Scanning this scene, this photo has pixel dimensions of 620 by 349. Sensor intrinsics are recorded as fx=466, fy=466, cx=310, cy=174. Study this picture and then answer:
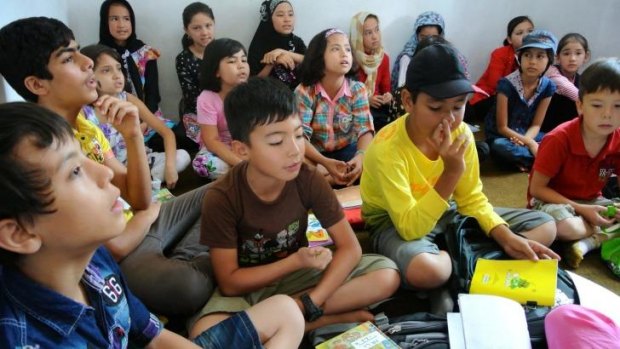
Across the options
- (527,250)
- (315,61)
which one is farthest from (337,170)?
(527,250)

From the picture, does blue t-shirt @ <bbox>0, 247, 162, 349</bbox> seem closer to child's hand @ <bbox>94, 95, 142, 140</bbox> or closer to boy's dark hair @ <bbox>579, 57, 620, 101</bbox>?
child's hand @ <bbox>94, 95, 142, 140</bbox>

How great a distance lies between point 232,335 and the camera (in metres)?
1.02

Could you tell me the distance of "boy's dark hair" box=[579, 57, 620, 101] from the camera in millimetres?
1516

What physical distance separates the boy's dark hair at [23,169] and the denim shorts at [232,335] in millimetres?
439

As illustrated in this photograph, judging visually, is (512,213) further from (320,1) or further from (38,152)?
(320,1)

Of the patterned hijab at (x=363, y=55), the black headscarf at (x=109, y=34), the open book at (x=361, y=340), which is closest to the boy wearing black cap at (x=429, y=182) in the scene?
the open book at (x=361, y=340)

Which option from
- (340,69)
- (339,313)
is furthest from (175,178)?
(339,313)

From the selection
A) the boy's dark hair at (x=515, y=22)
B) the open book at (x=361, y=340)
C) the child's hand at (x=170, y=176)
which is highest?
the boy's dark hair at (x=515, y=22)

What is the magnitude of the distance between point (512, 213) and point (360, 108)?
0.89 meters

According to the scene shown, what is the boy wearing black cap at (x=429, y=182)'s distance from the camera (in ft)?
4.17

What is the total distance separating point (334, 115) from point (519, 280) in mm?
1149

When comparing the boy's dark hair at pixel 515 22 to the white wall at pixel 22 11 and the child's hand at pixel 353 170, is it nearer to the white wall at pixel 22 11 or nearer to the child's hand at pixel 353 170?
the child's hand at pixel 353 170

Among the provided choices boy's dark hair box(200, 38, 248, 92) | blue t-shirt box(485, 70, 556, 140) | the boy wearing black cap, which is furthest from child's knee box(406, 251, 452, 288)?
blue t-shirt box(485, 70, 556, 140)

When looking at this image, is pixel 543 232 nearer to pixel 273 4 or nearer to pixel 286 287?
pixel 286 287
